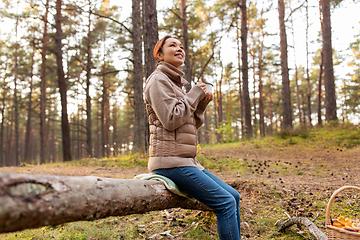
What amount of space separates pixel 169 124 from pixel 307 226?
2150 mm

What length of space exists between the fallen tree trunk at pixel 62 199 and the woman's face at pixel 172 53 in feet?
4.54

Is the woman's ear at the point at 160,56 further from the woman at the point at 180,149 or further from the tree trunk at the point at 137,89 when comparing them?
the tree trunk at the point at 137,89

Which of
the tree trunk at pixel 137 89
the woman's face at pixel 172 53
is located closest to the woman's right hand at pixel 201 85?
the woman's face at pixel 172 53

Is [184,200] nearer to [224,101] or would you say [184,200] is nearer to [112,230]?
[112,230]

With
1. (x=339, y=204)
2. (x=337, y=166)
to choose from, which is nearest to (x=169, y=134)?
(x=339, y=204)

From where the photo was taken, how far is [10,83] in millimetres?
26141

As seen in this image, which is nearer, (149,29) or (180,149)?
(180,149)

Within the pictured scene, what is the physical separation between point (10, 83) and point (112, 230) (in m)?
29.8

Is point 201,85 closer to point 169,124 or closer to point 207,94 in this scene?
point 207,94

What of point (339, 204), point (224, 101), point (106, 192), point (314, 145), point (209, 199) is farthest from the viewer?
point (224, 101)

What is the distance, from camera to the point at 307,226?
9.29 feet

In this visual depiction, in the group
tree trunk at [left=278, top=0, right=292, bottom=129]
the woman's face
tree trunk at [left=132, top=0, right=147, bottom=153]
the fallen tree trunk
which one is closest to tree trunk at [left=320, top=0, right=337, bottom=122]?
tree trunk at [left=278, top=0, right=292, bottom=129]

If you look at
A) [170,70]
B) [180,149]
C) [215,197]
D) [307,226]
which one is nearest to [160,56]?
[170,70]

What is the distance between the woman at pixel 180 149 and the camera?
87.4 inches
